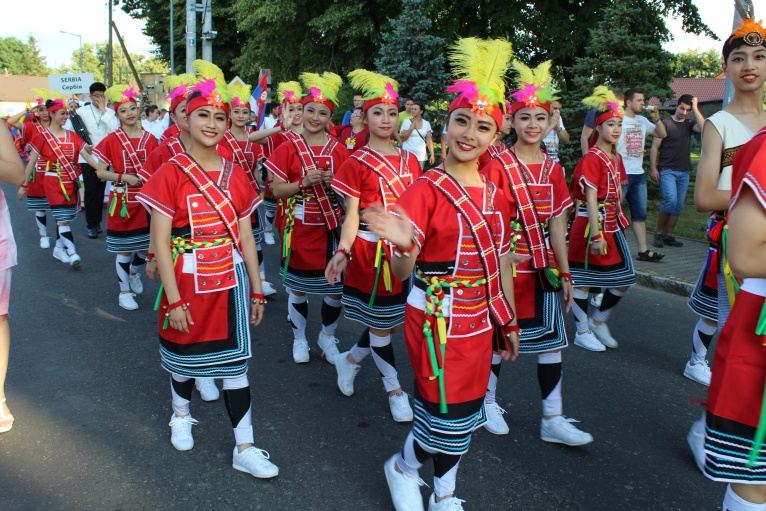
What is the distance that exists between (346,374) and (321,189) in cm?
151

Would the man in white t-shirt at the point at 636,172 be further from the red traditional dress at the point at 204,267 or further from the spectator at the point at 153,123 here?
the spectator at the point at 153,123

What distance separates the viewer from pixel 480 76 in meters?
3.10

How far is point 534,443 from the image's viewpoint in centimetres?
412

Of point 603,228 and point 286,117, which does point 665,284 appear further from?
point 286,117

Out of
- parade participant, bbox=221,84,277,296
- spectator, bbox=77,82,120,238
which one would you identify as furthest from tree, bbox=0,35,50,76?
parade participant, bbox=221,84,277,296

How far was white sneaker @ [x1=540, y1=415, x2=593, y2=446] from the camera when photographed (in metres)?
3.98

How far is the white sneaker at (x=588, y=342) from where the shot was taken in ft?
19.1

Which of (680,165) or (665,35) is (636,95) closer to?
(680,165)

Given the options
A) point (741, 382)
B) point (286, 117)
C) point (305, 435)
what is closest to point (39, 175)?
point (286, 117)

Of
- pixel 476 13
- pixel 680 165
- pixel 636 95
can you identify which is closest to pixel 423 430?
pixel 636 95

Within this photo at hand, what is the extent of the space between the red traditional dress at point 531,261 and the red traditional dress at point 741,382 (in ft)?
5.41

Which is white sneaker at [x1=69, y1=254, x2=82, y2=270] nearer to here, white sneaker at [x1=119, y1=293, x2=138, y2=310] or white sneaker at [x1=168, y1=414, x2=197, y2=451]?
white sneaker at [x1=119, y1=293, x2=138, y2=310]

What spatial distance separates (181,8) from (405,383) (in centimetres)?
3096

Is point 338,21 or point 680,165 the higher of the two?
point 338,21
